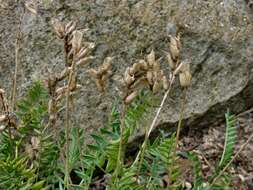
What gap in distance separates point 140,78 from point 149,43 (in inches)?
29.1

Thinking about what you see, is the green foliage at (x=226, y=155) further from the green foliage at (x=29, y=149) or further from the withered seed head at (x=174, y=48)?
the withered seed head at (x=174, y=48)

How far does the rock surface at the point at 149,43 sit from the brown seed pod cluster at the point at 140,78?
645 mm

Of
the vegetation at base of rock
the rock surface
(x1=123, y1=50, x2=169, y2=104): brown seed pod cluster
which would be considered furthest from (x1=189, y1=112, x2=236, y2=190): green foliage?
(x1=123, y1=50, x2=169, y2=104): brown seed pod cluster

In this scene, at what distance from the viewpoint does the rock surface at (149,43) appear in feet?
5.51

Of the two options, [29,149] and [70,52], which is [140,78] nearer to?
[70,52]

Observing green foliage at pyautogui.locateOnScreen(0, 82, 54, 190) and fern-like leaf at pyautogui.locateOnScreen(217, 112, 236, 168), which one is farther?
fern-like leaf at pyautogui.locateOnScreen(217, 112, 236, 168)

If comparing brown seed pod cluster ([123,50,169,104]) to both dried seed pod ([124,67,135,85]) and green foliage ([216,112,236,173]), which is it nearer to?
dried seed pod ([124,67,135,85])

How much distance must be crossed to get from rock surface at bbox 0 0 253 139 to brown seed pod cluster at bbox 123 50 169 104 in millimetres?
645

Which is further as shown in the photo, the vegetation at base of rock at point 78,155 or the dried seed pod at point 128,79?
the vegetation at base of rock at point 78,155

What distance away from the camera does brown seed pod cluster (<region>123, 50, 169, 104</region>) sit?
98cm

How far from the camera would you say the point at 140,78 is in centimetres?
102

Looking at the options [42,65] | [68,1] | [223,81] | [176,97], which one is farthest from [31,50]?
[223,81]

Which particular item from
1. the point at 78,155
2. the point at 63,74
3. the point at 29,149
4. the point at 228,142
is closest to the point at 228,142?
the point at 228,142

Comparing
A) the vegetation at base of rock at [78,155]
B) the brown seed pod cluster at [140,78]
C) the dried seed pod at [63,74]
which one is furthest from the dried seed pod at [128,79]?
the vegetation at base of rock at [78,155]
